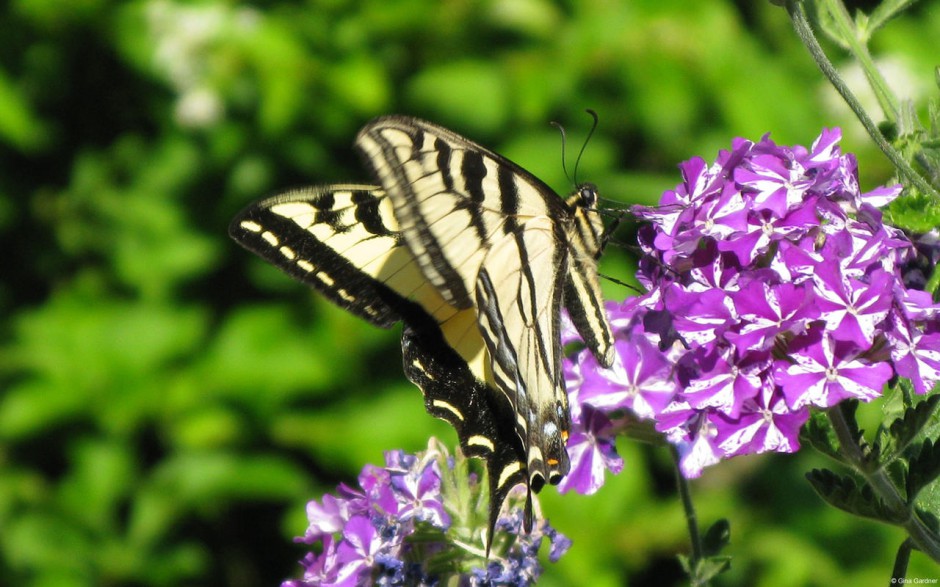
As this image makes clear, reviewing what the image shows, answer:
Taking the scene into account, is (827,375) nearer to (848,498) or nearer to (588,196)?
(848,498)

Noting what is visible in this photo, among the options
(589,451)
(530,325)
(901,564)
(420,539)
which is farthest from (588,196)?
(901,564)

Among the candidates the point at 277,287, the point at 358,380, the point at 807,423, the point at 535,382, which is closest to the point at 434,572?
Answer: the point at 535,382

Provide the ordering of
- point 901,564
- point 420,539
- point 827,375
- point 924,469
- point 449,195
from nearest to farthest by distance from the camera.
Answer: point 827,375 → point 924,469 → point 901,564 → point 420,539 → point 449,195

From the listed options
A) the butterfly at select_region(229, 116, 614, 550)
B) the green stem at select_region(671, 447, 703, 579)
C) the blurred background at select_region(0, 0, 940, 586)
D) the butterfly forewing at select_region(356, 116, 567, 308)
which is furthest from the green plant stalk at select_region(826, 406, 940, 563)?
the blurred background at select_region(0, 0, 940, 586)

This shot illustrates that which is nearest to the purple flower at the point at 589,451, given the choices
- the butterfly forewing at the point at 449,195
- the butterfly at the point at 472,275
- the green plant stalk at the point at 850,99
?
the butterfly at the point at 472,275

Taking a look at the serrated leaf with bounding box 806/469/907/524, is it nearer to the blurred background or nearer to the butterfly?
the butterfly

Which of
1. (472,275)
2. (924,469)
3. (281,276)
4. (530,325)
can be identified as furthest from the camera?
(281,276)
